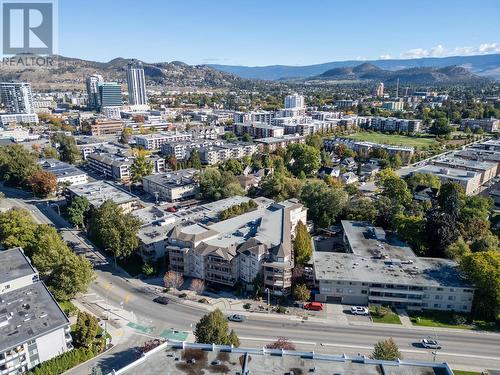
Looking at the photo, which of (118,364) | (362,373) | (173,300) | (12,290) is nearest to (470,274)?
(362,373)

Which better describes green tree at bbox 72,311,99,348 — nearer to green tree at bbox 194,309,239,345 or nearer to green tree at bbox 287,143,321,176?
green tree at bbox 194,309,239,345

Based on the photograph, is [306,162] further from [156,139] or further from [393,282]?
[393,282]

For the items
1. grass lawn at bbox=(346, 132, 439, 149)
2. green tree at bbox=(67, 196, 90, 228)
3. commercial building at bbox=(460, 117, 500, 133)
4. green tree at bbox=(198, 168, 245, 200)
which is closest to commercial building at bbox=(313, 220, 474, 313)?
green tree at bbox=(198, 168, 245, 200)

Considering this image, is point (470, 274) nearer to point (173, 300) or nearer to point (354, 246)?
point (354, 246)

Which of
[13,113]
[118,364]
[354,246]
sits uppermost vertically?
[13,113]

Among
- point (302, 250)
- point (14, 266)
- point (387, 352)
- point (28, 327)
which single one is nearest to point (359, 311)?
point (302, 250)
